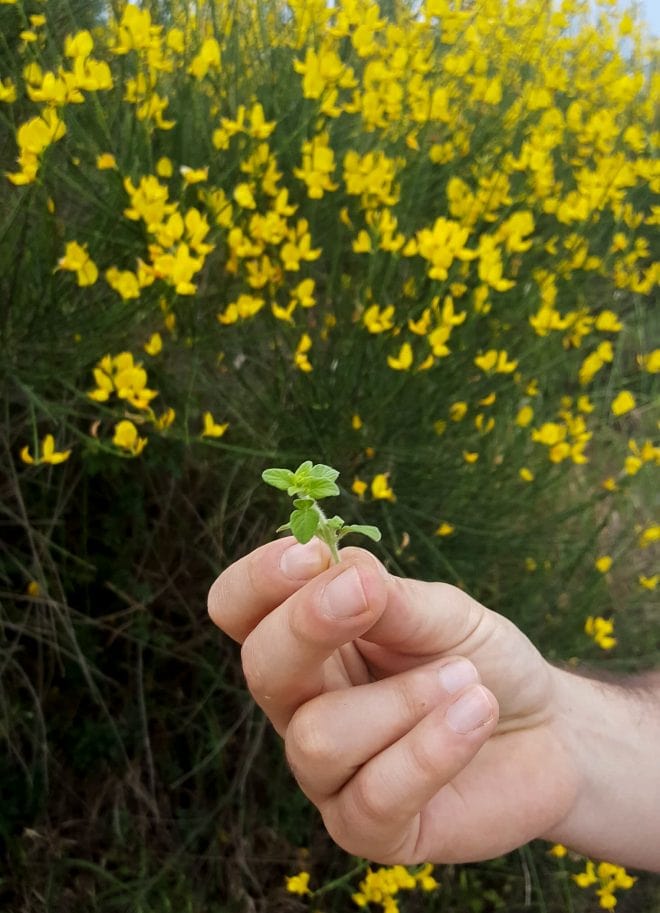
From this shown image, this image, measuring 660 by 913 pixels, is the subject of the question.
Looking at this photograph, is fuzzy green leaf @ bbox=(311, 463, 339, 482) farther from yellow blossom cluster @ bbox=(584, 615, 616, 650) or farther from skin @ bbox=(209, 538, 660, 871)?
yellow blossom cluster @ bbox=(584, 615, 616, 650)

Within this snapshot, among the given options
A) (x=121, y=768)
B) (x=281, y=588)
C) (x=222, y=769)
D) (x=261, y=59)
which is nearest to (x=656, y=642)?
(x=222, y=769)

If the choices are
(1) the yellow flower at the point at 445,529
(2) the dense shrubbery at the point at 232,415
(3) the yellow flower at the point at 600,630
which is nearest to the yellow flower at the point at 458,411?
(2) the dense shrubbery at the point at 232,415

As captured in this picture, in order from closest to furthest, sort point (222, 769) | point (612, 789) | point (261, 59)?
1. point (612, 789)
2. point (222, 769)
3. point (261, 59)

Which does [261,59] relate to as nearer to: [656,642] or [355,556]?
[355,556]

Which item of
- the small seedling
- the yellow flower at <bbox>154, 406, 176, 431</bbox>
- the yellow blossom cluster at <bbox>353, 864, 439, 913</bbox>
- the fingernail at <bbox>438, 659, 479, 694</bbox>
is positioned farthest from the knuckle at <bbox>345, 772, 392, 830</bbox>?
the yellow blossom cluster at <bbox>353, 864, 439, 913</bbox>

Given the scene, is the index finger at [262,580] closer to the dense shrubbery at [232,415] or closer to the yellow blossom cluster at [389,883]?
the dense shrubbery at [232,415]

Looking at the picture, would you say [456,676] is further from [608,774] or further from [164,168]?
[164,168]

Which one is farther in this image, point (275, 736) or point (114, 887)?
point (275, 736)

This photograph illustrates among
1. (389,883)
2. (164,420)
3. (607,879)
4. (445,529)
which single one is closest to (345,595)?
(164,420)
